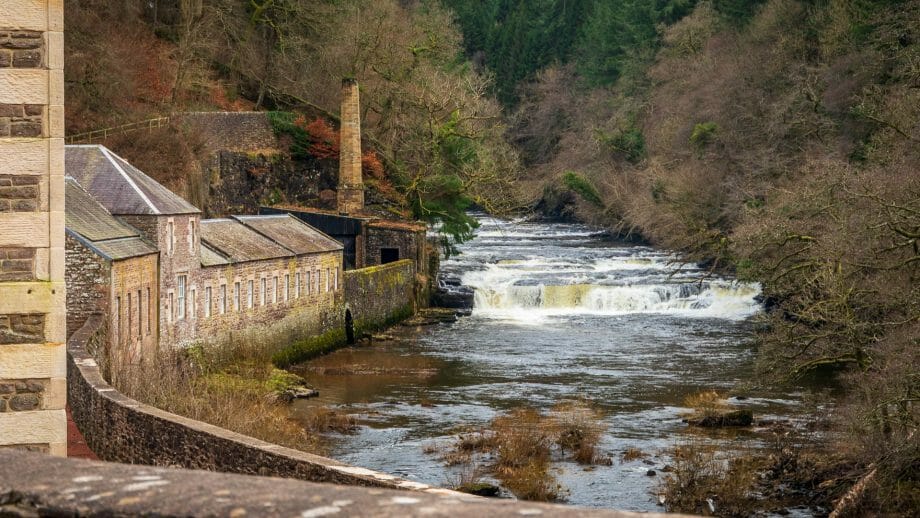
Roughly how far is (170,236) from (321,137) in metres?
31.3

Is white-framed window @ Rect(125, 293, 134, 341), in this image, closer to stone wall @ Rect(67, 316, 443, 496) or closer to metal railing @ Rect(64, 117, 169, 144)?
stone wall @ Rect(67, 316, 443, 496)

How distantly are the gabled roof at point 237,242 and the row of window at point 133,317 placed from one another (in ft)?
21.4

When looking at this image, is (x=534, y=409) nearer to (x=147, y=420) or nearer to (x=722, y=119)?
(x=147, y=420)

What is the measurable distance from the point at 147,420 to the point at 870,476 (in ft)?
36.3

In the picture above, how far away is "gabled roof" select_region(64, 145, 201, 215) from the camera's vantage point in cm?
3469

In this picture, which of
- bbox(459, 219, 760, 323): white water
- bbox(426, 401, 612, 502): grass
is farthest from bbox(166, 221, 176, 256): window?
bbox(459, 219, 760, 323): white water

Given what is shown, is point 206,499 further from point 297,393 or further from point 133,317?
point 297,393

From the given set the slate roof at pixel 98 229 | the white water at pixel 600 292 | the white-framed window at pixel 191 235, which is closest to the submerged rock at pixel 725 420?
the slate roof at pixel 98 229

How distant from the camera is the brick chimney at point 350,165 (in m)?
62.6

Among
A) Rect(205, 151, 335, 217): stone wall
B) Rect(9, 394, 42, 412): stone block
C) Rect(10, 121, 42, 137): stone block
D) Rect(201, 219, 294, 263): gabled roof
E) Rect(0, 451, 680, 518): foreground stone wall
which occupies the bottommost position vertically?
Rect(9, 394, 42, 412): stone block

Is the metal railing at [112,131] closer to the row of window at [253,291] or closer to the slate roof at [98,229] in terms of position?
the row of window at [253,291]

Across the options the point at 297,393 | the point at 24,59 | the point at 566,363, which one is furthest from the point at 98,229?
the point at 24,59

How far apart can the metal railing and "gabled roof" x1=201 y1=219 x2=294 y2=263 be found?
28.8 feet

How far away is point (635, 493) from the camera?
2494cm
